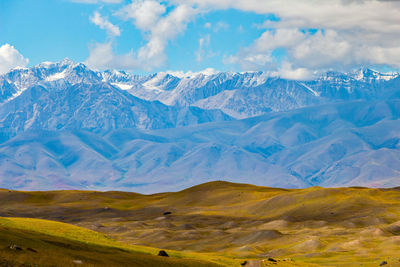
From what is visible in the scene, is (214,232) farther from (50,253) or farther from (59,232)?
(50,253)

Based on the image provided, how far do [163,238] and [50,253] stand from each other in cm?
13722

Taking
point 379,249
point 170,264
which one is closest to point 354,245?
point 379,249

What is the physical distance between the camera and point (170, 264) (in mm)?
54531

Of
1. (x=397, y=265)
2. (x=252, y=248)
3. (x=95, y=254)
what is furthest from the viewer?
(x=252, y=248)

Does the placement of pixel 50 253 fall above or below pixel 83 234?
below

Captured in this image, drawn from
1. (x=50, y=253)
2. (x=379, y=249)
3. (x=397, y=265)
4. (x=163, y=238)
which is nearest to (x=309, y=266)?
(x=397, y=265)

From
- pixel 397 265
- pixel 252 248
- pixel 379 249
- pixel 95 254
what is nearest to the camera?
pixel 95 254

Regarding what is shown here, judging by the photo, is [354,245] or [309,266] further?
[354,245]

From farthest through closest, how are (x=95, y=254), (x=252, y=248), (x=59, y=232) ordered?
(x=252, y=248) → (x=59, y=232) → (x=95, y=254)

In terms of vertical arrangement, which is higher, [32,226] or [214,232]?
[214,232]

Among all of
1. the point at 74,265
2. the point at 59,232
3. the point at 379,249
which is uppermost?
the point at 379,249

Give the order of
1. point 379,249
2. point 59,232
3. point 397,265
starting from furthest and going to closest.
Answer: point 379,249, point 397,265, point 59,232

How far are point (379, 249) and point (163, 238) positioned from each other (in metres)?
70.5

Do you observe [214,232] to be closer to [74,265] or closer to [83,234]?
[83,234]
